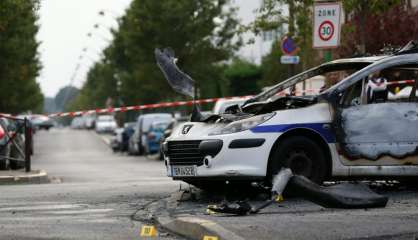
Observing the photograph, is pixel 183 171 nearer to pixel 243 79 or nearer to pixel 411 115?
pixel 411 115

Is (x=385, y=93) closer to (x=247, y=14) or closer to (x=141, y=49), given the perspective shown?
(x=141, y=49)

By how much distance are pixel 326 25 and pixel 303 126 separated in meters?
5.83

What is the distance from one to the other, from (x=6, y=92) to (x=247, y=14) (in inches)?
2509

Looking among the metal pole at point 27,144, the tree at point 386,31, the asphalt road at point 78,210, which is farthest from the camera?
the tree at point 386,31

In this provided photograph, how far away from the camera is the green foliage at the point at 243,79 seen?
7825 centimetres

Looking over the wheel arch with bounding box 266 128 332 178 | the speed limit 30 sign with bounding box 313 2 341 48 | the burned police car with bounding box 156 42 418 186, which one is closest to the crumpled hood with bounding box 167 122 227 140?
the burned police car with bounding box 156 42 418 186

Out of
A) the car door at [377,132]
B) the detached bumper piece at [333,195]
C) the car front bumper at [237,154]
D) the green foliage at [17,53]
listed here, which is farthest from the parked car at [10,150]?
the green foliage at [17,53]

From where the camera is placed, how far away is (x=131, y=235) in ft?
28.8

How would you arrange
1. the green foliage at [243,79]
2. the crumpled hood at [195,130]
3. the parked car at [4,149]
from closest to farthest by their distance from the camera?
the crumpled hood at [195,130] → the parked car at [4,149] → the green foliage at [243,79]

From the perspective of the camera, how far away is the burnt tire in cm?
1102

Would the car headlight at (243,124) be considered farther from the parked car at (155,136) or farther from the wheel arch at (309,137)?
the parked car at (155,136)

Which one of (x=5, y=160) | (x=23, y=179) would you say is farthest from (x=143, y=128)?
(x=23, y=179)

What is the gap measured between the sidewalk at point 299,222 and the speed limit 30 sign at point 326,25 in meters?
6.05

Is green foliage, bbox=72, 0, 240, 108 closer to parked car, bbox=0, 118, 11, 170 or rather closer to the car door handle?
parked car, bbox=0, 118, 11, 170
